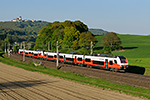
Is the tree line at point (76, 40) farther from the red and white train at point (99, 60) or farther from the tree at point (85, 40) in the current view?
the red and white train at point (99, 60)

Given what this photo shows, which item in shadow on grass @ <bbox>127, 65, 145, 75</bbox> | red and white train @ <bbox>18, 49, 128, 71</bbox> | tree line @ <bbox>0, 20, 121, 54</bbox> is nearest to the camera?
red and white train @ <bbox>18, 49, 128, 71</bbox>

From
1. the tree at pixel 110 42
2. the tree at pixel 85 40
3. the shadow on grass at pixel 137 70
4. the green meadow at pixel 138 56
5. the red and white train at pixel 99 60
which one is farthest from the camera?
the tree at pixel 85 40

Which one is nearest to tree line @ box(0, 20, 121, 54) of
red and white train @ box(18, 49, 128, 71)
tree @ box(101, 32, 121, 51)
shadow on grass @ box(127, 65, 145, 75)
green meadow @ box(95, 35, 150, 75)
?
tree @ box(101, 32, 121, 51)

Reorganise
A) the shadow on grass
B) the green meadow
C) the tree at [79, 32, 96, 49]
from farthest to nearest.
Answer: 1. the tree at [79, 32, 96, 49]
2. the green meadow
3. the shadow on grass

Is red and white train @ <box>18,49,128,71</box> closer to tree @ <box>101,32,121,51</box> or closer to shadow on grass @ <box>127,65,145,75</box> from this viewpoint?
shadow on grass @ <box>127,65,145,75</box>

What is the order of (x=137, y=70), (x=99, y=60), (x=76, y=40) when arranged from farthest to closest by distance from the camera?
(x=76, y=40), (x=137, y=70), (x=99, y=60)

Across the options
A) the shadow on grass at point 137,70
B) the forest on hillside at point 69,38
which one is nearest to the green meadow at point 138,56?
the shadow on grass at point 137,70

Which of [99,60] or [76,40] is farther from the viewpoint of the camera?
[76,40]

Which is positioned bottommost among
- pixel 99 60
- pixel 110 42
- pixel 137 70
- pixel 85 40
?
pixel 137 70

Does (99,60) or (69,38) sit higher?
(69,38)

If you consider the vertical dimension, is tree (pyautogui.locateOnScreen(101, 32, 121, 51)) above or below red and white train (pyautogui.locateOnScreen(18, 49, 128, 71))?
above

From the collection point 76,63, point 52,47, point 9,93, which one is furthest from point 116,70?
point 52,47

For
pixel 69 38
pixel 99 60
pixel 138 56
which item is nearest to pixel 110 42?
pixel 138 56

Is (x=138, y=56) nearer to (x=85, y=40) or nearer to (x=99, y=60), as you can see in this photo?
(x=99, y=60)
